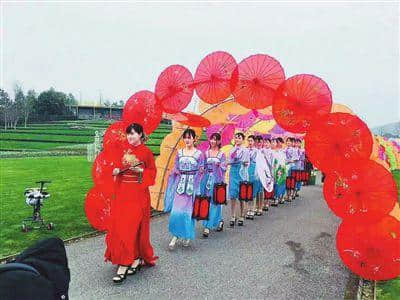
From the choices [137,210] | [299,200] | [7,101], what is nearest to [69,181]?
[299,200]

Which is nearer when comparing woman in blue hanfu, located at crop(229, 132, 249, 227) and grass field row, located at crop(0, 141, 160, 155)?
woman in blue hanfu, located at crop(229, 132, 249, 227)

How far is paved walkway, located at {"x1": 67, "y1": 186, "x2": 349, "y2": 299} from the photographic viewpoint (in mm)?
4160

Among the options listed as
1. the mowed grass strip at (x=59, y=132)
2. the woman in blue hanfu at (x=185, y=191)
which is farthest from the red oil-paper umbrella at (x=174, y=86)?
the mowed grass strip at (x=59, y=132)

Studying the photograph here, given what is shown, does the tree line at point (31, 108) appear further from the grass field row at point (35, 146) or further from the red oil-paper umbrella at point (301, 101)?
the red oil-paper umbrella at point (301, 101)

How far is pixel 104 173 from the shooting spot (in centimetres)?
526

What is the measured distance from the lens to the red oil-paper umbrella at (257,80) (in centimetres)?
559

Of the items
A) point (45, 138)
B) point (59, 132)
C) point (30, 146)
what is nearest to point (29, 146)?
point (30, 146)

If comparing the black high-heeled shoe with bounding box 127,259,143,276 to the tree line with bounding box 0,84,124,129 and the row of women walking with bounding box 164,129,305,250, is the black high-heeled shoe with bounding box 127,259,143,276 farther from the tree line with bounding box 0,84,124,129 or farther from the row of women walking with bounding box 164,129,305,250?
the tree line with bounding box 0,84,124,129

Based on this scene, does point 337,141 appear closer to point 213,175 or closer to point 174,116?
point 174,116

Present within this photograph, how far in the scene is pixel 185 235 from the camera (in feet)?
18.6

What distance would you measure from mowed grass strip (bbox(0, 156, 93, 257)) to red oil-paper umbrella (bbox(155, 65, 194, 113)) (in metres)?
2.63

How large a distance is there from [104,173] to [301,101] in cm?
276

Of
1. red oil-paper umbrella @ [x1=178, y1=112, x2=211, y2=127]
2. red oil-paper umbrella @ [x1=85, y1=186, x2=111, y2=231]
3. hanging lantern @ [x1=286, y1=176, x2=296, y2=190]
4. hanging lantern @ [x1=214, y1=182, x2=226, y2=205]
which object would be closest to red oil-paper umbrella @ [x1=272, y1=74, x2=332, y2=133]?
red oil-paper umbrella @ [x1=178, y1=112, x2=211, y2=127]

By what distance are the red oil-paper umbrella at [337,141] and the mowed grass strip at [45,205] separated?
402 centimetres
